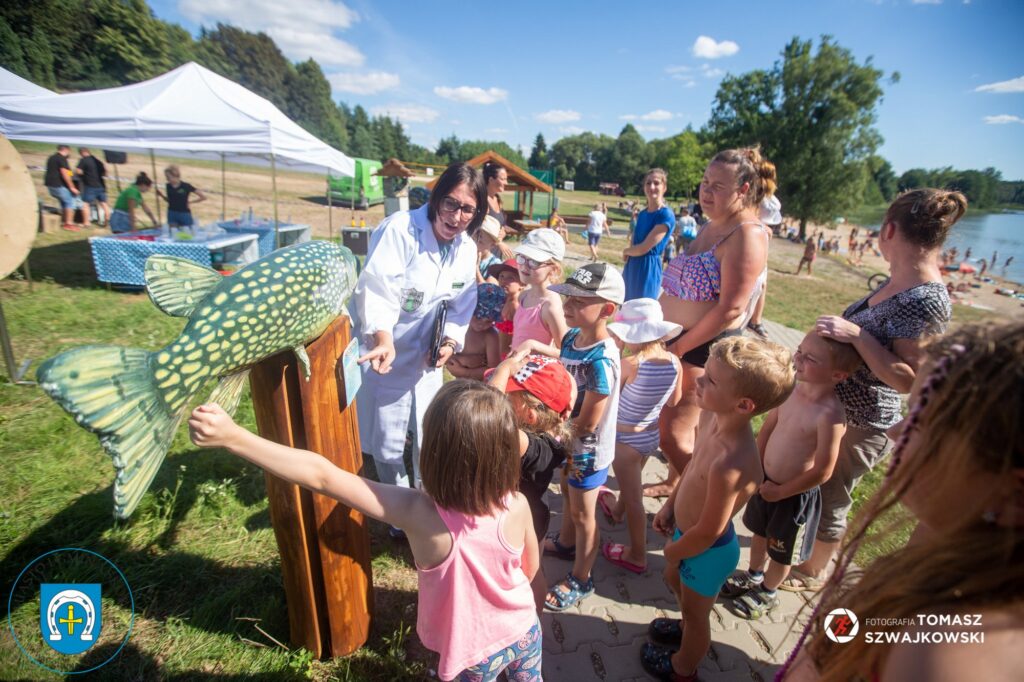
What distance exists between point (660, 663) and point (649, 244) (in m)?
4.13

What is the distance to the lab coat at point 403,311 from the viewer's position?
7.55ft

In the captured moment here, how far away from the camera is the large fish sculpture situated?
3.35 feet

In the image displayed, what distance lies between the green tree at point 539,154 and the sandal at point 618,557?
81.1 meters

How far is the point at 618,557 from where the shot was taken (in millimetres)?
2723

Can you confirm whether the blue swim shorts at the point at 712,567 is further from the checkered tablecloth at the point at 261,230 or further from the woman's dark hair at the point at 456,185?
the checkered tablecloth at the point at 261,230

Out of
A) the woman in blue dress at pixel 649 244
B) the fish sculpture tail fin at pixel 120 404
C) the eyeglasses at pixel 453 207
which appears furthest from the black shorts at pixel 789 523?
the woman in blue dress at pixel 649 244

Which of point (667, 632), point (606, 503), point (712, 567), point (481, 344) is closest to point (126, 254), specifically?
point (481, 344)

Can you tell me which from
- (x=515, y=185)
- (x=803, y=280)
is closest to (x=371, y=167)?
(x=515, y=185)

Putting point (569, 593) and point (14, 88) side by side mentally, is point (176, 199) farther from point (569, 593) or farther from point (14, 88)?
point (569, 593)

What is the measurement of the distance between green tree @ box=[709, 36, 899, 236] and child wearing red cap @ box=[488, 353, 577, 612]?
36.1 metres

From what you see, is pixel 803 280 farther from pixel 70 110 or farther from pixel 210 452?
pixel 70 110

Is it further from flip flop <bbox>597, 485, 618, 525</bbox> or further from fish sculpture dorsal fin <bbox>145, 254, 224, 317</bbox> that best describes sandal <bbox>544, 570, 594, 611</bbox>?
fish sculpture dorsal fin <bbox>145, 254, 224, 317</bbox>

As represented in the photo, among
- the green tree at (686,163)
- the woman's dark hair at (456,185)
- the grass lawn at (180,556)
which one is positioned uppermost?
the green tree at (686,163)

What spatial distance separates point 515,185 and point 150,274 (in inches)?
660
